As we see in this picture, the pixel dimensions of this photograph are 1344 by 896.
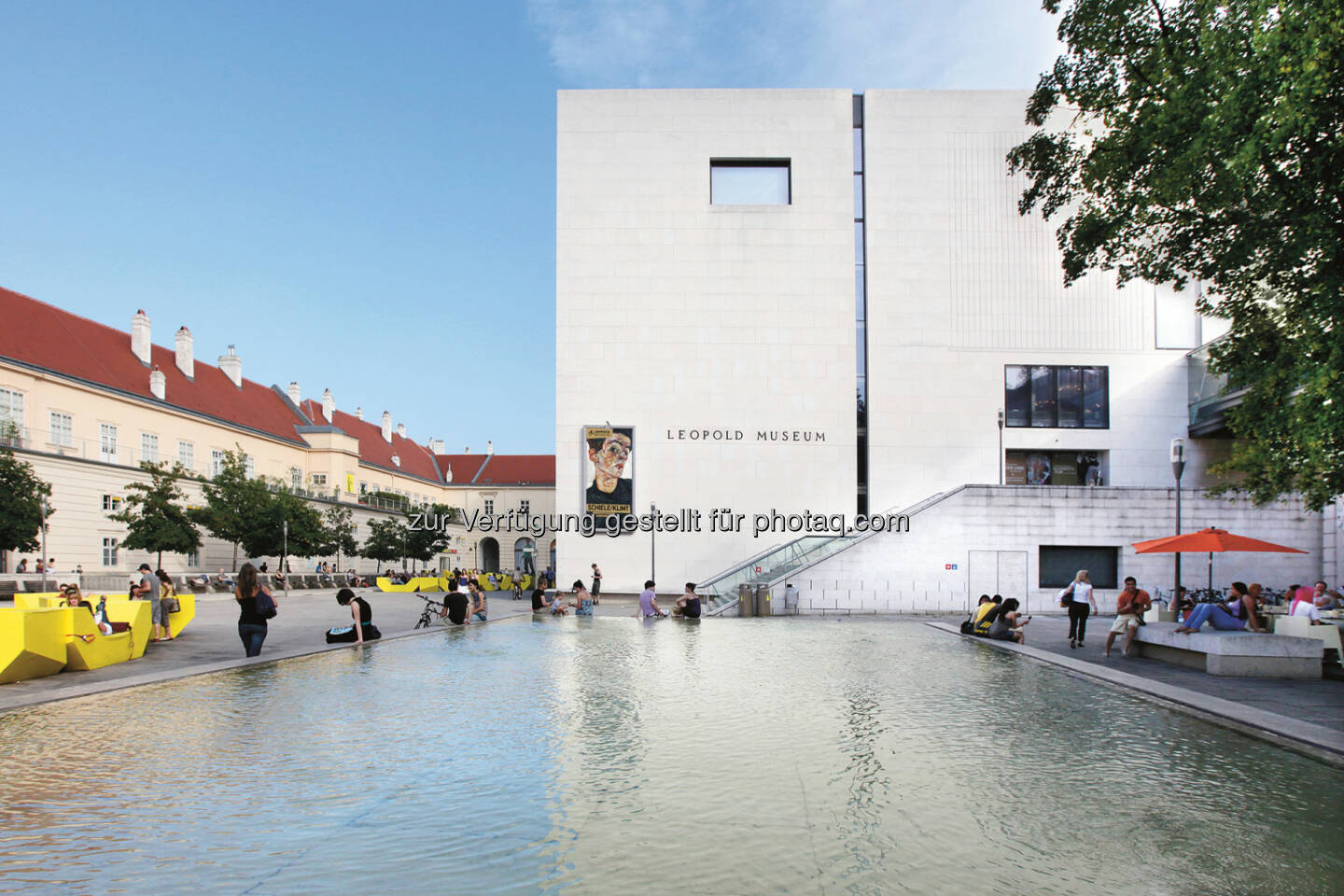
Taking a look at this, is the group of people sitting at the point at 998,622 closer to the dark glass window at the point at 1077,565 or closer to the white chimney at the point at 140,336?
the dark glass window at the point at 1077,565

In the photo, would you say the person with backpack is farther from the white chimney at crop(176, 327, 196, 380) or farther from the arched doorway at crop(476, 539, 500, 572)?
the arched doorway at crop(476, 539, 500, 572)

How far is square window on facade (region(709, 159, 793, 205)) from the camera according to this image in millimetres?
43344

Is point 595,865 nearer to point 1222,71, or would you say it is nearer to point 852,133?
point 1222,71

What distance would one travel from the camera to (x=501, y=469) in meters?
116

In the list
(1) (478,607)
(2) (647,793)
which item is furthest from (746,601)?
(2) (647,793)

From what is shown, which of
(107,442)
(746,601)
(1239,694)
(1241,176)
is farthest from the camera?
(107,442)

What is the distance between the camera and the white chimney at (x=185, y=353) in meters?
66.2

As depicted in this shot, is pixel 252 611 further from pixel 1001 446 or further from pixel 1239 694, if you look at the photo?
pixel 1001 446

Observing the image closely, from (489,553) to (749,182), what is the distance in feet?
244

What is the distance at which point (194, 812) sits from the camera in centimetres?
645

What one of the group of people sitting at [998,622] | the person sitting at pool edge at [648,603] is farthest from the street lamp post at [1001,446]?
the group of people sitting at [998,622]

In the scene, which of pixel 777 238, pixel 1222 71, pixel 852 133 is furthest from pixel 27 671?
pixel 852 133

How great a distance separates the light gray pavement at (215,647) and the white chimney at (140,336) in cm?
3142

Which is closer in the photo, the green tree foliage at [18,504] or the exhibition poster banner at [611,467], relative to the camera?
the green tree foliage at [18,504]
